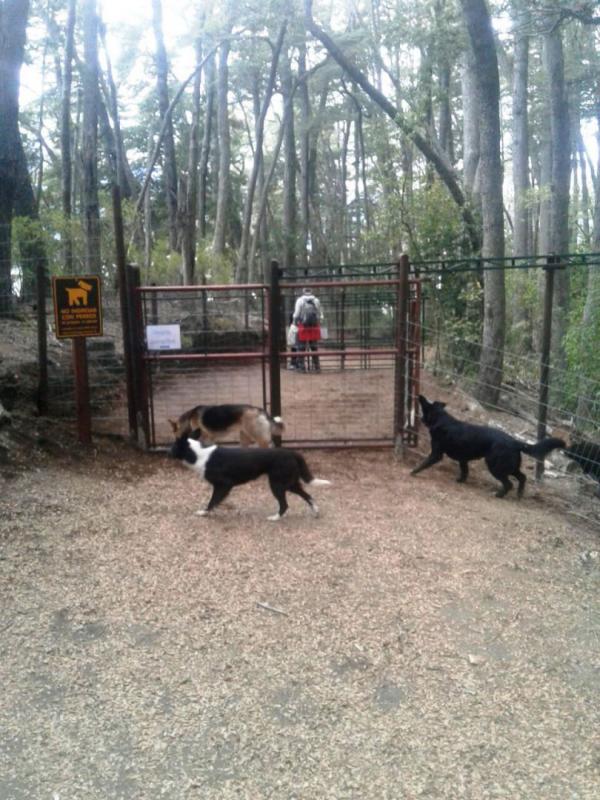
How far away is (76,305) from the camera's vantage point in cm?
787

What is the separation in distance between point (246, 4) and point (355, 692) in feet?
84.6

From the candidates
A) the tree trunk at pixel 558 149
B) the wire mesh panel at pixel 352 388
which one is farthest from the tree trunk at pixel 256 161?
the wire mesh panel at pixel 352 388

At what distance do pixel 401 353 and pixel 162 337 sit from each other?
116 inches

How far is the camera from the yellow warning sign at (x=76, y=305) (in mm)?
7777

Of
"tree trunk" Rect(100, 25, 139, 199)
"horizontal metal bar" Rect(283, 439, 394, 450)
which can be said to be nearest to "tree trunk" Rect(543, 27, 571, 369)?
"horizontal metal bar" Rect(283, 439, 394, 450)

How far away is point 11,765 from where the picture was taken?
3.17 meters

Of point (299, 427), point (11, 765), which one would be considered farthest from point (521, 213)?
point (11, 765)

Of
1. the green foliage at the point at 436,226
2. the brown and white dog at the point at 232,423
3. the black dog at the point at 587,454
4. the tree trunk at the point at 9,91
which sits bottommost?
the black dog at the point at 587,454

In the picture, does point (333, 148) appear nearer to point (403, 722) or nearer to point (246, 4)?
point (246, 4)

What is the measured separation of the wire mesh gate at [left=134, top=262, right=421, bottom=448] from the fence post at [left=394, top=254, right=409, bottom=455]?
0.04 ft

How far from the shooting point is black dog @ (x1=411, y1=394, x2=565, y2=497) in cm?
751

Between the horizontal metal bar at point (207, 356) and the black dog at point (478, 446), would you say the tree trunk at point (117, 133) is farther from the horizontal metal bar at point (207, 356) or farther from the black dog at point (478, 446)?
the black dog at point (478, 446)

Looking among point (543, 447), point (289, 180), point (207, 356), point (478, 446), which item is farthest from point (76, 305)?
point (289, 180)

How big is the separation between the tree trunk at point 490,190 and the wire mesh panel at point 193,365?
167 inches
